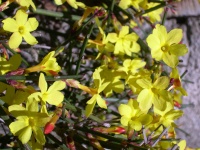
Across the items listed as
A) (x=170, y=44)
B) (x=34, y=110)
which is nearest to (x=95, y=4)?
(x=170, y=44)

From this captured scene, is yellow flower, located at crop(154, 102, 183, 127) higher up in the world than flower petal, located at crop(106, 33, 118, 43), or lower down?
lower down

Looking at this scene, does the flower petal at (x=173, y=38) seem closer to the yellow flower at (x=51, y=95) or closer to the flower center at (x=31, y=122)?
the yellow flower at (x=51, y=95)

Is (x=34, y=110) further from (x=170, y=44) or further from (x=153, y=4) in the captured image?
(x=153, y=4)

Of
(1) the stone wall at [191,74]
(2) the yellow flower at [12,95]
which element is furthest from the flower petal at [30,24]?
(1) the stone wall at [191,74]

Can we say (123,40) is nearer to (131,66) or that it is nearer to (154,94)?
(131,66)

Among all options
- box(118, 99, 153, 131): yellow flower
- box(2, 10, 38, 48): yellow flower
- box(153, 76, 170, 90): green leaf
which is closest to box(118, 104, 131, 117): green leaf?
box(118, 99, 153, 131): yellow flower

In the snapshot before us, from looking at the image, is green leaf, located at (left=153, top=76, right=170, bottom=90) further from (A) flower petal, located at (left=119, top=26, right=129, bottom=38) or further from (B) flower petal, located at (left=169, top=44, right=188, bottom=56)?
(A) flower petal, located at (left=119, top=26, right=129, bottom=38)

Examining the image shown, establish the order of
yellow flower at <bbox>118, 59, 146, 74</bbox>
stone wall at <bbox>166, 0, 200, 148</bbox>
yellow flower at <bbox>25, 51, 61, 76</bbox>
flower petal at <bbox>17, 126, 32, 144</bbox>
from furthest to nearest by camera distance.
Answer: stone wall at <bbox>166, 0, 200, 148</bbox> < yellow flower at <bbox>118, 59, 146, 74</bbox> < yellow flower at <bbox>25, 51, 61, 76</bbox> < flower petal at <bbox>17, 126, 32, 144</bbox>
